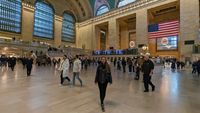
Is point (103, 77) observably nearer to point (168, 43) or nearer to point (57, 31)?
point (168, 43)

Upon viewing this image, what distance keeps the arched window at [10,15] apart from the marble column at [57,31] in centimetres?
1009

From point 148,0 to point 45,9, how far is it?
83.2 ft

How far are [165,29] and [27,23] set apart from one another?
91.7ft

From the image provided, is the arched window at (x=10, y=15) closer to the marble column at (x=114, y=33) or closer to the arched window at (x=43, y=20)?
the arched window at (x=43, y=20)

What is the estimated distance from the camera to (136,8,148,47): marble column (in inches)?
1199

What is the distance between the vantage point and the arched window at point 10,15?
33.7 m

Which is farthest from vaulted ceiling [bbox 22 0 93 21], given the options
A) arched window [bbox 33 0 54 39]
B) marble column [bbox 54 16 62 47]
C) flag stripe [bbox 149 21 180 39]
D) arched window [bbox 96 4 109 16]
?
flag stripe [bbox 149 21 180 39]

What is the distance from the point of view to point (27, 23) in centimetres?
3722

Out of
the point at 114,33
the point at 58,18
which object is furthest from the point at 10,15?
the point at 114,33

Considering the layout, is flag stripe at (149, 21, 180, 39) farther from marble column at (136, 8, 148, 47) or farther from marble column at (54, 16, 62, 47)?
marble column at (54, 16, 62, 47)

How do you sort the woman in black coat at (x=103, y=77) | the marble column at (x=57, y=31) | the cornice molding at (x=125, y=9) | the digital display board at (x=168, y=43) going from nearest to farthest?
the woman in black coat at (x=103, y=77), the cornice molding at (x=125, y=9), the digital display board at (x=168, y=43), the marble column at (x=57, y=31)

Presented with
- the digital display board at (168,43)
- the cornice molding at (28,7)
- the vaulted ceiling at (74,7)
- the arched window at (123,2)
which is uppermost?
the vaulted ceiling at (74,7)

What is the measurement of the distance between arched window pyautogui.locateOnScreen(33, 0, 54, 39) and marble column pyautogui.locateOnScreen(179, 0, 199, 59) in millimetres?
30970

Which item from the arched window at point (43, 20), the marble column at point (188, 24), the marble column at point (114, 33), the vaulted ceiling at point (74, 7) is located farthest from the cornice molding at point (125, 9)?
the arched window at point (43, 20)
